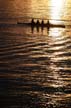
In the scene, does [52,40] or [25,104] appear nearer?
[25,104]

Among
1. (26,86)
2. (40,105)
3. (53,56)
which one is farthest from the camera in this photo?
(53,56)

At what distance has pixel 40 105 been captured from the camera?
63.0 ft

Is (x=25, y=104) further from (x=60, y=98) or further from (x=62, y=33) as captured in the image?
(x=62, y=33)

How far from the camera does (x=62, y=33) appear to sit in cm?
4041

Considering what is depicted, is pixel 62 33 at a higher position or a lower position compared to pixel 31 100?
lower

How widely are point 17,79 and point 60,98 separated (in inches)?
151

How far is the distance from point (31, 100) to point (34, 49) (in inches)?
462

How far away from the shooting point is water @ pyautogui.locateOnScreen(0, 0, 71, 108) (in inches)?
786

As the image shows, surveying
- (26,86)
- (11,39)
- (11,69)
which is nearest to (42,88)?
(26,86)

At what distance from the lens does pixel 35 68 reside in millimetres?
25938

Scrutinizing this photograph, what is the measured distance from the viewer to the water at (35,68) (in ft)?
65.5

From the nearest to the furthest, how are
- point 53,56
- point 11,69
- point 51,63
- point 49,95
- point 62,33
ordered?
point 49,95 < point 11,69 < point 51,63 < point 53,56 < point 62,33

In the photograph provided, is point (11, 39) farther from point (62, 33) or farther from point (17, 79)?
point (17, 79)

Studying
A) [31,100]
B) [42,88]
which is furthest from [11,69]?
[31,100]
